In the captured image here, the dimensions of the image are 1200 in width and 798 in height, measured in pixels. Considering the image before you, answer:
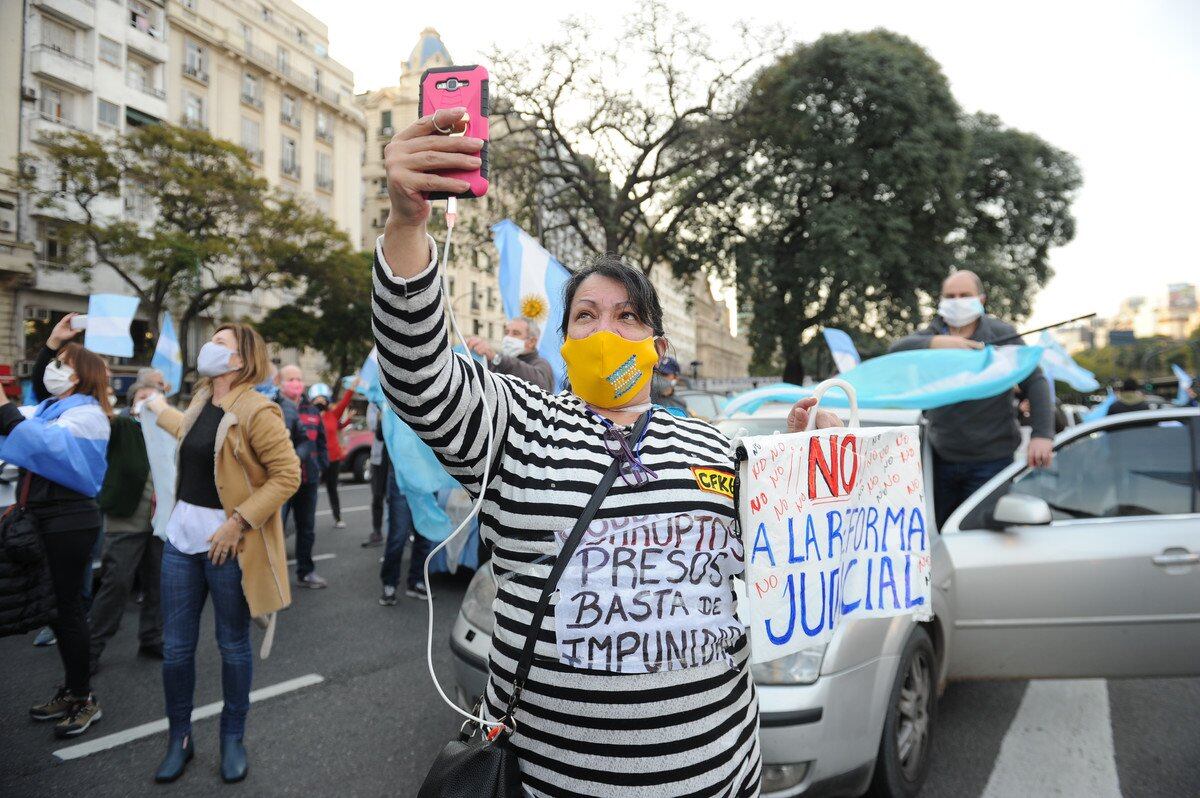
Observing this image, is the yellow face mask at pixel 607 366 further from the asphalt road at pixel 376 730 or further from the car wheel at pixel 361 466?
the car wheel at pixel 361 466

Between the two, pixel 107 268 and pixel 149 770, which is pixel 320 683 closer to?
pixel 149 770

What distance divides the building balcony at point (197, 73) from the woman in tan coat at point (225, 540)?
137 feet

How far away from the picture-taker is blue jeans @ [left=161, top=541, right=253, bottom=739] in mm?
3119

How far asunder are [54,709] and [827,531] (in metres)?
4.29

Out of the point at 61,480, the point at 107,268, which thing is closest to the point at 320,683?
the point at 61,480

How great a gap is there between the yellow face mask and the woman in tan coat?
2.22m

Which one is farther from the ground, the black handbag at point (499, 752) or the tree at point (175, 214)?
the tree at point (175, 214)

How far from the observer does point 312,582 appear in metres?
6.70

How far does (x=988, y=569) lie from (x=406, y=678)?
11.0ft

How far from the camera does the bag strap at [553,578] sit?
140cm

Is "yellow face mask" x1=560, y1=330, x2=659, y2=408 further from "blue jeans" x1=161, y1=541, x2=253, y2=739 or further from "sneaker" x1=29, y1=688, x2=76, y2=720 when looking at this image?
"sneaker" x1=29, y1=688, x2=76, y2=720

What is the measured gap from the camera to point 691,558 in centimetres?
147

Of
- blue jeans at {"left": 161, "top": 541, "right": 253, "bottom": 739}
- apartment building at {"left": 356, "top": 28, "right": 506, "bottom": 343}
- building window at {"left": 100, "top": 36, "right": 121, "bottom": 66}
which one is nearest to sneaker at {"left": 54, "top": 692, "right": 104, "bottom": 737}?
blue jeans at {"left": 161, "top": 541, "right": 253, "bottom": 739}

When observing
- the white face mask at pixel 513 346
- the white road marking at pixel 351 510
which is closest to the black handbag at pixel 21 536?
the white face mask at pixel 513 346
